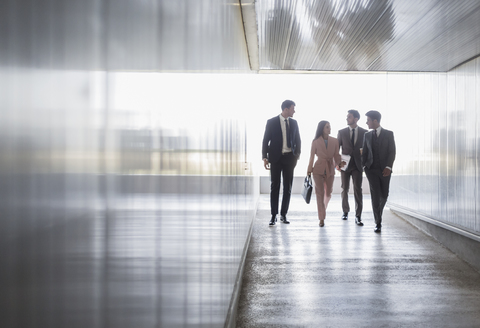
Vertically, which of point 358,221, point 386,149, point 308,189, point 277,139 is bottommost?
point 358,221

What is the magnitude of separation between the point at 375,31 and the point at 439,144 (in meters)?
2.01

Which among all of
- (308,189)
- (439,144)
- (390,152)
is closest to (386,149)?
(390,152)

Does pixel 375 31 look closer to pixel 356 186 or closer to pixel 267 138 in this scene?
pixel 267 138

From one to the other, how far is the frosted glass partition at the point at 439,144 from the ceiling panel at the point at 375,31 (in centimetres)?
33

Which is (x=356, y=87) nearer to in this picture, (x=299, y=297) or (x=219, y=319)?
(x=299, y=297)

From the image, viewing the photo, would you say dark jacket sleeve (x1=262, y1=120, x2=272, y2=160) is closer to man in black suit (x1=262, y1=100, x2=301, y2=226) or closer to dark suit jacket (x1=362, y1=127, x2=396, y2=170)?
man in black suit (x1=262, y1=100, x2=301, y2=226)

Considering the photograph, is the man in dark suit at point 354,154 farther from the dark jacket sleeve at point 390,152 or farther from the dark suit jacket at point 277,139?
the dark suit jacket at point 277,139

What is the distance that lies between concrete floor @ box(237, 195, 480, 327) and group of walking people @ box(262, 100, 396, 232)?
0.69 m

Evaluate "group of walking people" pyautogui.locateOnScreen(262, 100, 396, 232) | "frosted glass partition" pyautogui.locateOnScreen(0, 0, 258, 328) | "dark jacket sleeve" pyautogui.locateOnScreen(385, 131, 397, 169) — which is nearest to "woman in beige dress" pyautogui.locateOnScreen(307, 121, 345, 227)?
"group of walking people" pyautogui.locateOnScreen(262, 100, 396, 232)

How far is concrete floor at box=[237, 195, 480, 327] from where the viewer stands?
2.98 m

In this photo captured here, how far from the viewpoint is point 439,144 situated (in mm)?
5797

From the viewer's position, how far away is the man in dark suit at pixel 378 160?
20.0ft

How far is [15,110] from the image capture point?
39 centimetres

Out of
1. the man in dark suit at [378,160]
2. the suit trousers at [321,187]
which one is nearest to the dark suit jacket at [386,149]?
the man in dark suit at [378,160]
